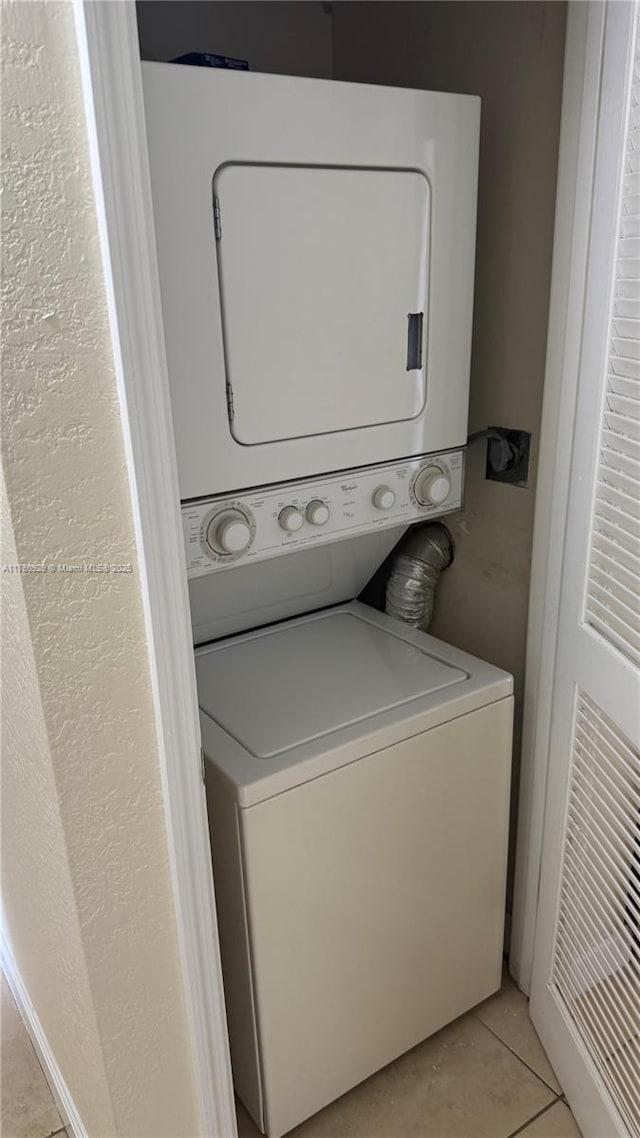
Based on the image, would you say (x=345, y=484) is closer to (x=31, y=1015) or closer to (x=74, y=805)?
(x=74, y=805)

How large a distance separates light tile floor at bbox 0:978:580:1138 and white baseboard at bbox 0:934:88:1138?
2 cm

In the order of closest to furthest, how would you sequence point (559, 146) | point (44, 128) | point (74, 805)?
point (44, 128) < point (74, 805) < point (559, 146)

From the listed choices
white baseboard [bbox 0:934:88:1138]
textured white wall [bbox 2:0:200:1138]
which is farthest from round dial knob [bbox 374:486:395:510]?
white baseboard [bbox 0:934:88:1138]

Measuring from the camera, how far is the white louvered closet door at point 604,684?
118cm

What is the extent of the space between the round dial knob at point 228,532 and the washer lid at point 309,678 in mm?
308

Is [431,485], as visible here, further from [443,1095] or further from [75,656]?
[443,1095]

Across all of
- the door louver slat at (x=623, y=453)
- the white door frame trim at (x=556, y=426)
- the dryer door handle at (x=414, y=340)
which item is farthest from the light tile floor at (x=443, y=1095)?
the dryer door handle at (x=414, y=340)

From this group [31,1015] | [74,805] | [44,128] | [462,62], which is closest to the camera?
[44,128]

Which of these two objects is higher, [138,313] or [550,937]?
[138,313]

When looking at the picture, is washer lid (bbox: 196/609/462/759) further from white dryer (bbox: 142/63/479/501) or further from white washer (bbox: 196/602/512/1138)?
white dryer (bbox: 142/63/479/501)

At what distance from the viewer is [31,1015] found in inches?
68.1

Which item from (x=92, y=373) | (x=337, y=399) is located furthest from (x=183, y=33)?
(x=92, y=373)

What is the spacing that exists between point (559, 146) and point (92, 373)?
894 mm

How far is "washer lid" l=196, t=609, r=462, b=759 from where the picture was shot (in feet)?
4.61
